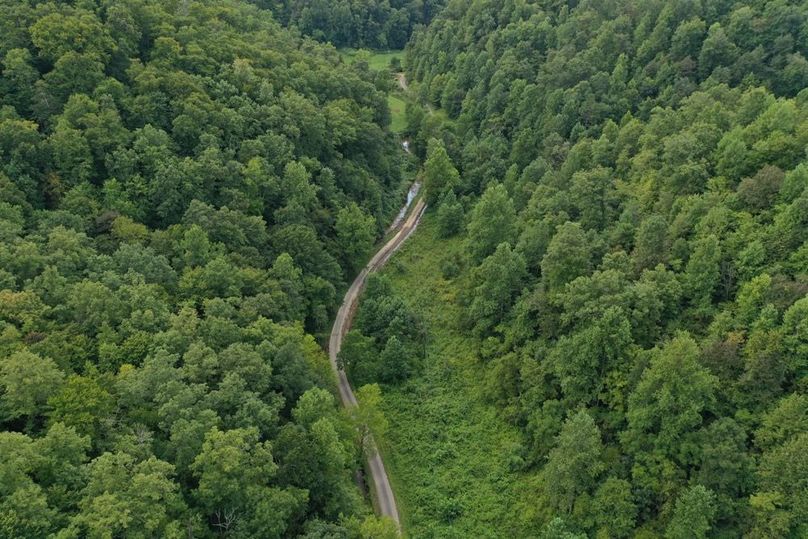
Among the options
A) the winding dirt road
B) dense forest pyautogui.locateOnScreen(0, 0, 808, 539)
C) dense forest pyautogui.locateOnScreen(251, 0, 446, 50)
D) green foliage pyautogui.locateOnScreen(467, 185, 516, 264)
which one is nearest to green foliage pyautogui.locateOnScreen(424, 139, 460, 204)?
dense forest pyautogui.locateOnScreen(0, 0, 808, 539)

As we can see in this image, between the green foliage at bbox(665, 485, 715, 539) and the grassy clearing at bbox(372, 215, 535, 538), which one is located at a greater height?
the green foliage at bbox(665, 485, 715, 539)

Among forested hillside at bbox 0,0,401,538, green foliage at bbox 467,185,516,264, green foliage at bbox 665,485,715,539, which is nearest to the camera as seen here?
forested hillside at bbox 0,0,401,538

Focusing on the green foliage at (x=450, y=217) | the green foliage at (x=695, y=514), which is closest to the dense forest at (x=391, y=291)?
the green foliage at (x=695, y=514)

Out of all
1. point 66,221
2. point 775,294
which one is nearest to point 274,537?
point 66,221

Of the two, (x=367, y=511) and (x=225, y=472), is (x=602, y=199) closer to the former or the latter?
(x=367, y=511)

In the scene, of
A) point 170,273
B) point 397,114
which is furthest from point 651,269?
point 397,114

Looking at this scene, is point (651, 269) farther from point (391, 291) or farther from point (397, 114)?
point (397, 114)

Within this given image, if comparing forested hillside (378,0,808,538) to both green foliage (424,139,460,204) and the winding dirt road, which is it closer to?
green foliage (424,139,460,204)
